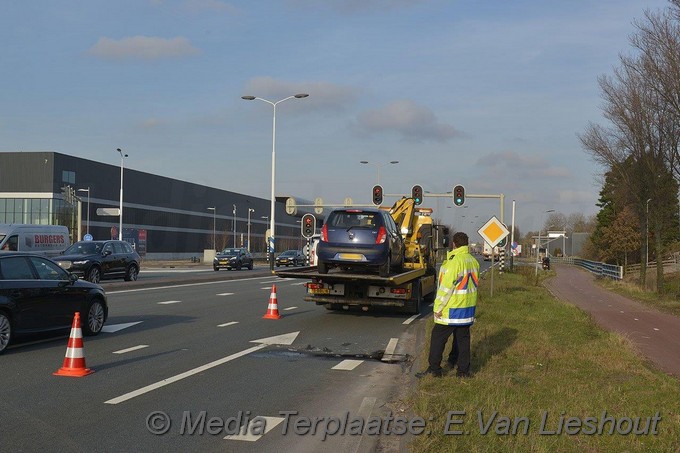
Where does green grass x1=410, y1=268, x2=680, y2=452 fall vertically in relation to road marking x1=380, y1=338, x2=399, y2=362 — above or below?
above

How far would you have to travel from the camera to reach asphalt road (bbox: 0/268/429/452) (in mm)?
6383

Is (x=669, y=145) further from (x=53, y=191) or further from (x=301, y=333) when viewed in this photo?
(x=53, y=191)

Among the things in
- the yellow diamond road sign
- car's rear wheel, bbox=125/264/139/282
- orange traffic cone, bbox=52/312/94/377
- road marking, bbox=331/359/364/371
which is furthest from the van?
road marking, bbox=331/359/364/371

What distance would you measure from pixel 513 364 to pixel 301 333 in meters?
5.38

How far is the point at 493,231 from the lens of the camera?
2180 centimetres

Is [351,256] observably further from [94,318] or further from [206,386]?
[206,386]

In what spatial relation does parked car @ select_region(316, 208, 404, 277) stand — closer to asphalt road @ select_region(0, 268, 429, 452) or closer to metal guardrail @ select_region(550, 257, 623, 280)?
asphalt road @ select_region(0, 268, 429, 452)

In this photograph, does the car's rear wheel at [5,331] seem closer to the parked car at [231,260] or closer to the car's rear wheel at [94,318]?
the car's rear wheel at [94,318]

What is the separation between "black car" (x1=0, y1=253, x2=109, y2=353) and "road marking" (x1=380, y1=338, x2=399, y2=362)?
533 cm

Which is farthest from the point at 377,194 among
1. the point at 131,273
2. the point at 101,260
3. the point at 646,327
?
the point at 646,327

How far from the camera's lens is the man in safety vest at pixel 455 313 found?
877cm

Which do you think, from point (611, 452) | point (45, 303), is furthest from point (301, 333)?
point (611, 452)

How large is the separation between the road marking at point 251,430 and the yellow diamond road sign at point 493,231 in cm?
1541

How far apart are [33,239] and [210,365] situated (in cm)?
2308
